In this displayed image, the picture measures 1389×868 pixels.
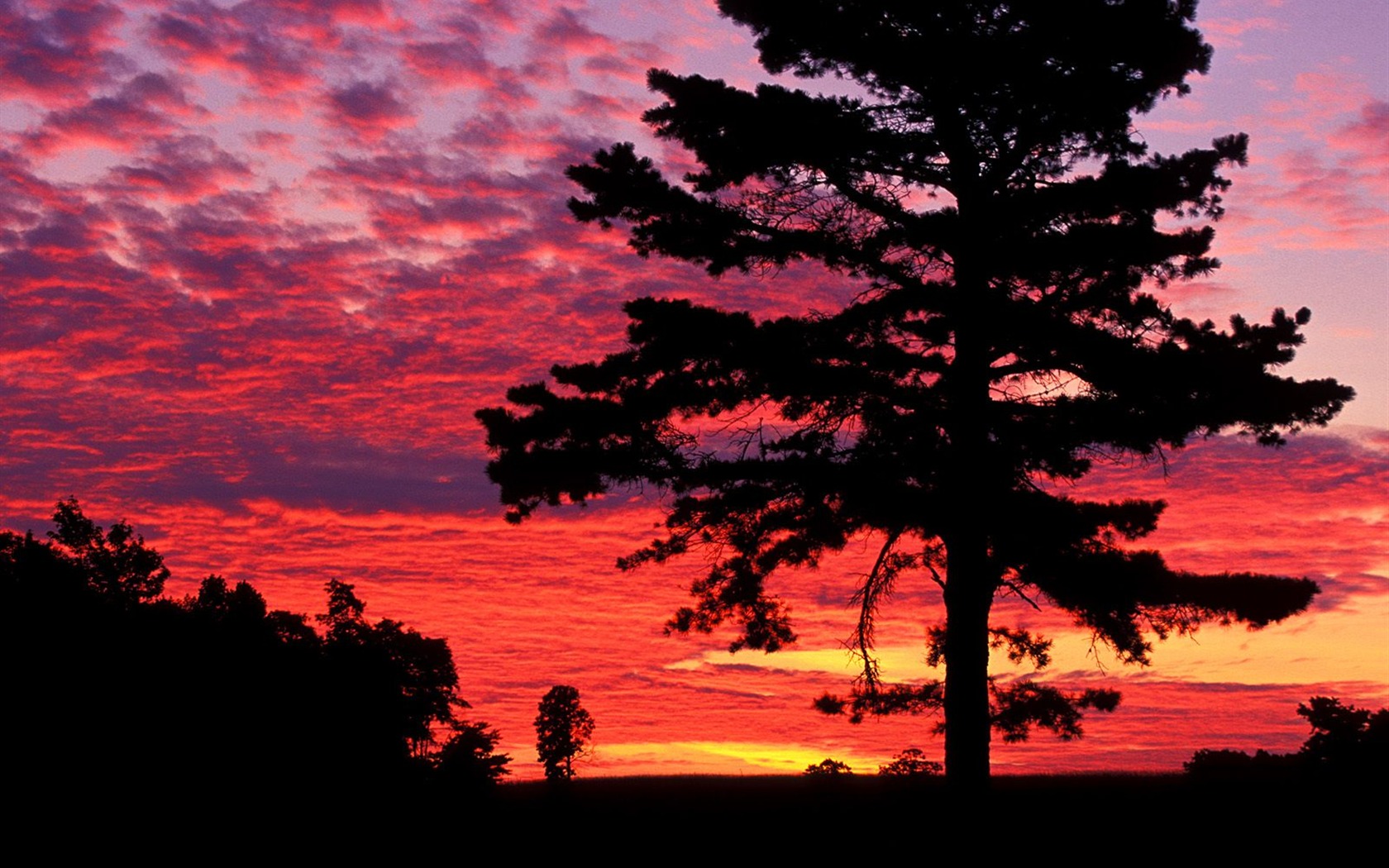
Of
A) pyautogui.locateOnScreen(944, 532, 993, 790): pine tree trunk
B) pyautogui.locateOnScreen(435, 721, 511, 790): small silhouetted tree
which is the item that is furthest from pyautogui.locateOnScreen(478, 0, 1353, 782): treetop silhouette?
pyautogui.locateOnScreen(435, 721, 511, 790): small silhouetted tree

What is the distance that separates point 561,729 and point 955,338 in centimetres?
3586

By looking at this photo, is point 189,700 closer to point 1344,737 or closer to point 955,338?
point 955,338

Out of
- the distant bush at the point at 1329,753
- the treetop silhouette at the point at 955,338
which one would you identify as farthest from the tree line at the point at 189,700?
the distant bush at the point at 1329,753

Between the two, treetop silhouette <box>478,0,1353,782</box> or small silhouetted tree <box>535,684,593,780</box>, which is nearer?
treetop silhouette <box>478,0,1353,782</box>

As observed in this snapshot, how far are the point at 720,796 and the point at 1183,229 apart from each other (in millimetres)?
13816

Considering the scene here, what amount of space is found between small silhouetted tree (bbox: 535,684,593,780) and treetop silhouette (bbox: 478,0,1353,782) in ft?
108

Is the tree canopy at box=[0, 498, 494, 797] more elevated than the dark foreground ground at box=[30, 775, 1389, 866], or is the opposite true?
the tree canopy at box=[0, 498, 494, 797]

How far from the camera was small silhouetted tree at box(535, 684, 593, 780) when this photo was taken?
48500 millimetres

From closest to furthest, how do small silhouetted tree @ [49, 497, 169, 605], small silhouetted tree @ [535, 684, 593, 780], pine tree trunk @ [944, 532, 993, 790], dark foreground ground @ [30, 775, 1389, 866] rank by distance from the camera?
dark foreground ground @ [30, 775, 1389, 866] → pine tree trunk @ [944, 532, 993, 790] → small silhouetted tree @ [49, 497, 169, 605] → small silhouetted tree @ [535, 684, 593, 780]

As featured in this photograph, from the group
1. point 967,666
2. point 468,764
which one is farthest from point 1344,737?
point 468,764

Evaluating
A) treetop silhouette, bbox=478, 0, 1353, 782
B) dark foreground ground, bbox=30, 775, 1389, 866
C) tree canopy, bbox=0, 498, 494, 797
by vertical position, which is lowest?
dark foreground ground, bbox=30, 775, 1389, 866

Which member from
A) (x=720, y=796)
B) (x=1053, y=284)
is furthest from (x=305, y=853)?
(x=1053, y=284)

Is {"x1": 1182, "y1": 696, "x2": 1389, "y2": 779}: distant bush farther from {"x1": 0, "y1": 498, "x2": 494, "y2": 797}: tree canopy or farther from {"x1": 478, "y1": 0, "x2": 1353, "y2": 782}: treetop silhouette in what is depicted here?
{"x1": 0, "y1": 498, "x2": 494, "y2": 797}: tree canopy

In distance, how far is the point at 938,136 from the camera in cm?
1766
